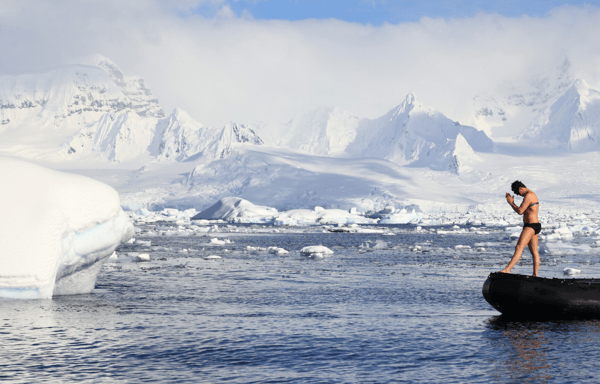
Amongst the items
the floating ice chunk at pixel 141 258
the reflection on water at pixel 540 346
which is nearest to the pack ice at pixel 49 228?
the reflection on water at pixel 540 346

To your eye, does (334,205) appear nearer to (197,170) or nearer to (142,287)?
(197,170)

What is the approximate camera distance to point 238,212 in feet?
386

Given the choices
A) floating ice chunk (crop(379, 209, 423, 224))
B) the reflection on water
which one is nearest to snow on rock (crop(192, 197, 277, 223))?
floating ice chunk (crop(379, 209, 423, 224))

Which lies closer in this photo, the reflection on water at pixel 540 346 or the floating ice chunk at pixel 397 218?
the reflection on water at pixel 540 346

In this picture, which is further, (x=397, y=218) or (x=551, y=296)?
(x=397, y=218)

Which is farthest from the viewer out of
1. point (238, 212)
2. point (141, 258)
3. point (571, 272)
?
point (238, 212)

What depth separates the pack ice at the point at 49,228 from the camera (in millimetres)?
17156

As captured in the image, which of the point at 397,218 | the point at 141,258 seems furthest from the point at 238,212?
the point at 141,258

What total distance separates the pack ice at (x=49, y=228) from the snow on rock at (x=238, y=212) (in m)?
95.2

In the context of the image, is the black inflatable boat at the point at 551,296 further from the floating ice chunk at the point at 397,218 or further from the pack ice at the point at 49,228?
the floating ice chunk at the point at 397,218

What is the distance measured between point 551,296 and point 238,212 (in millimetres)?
103564

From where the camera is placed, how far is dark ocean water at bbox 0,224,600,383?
1111 centimetres

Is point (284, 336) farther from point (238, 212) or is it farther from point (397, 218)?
point (238, 212)

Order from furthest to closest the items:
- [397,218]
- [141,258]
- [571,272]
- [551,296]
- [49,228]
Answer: [397,218] < [141,258] < [571,272] < [49,228] < [551,296]
